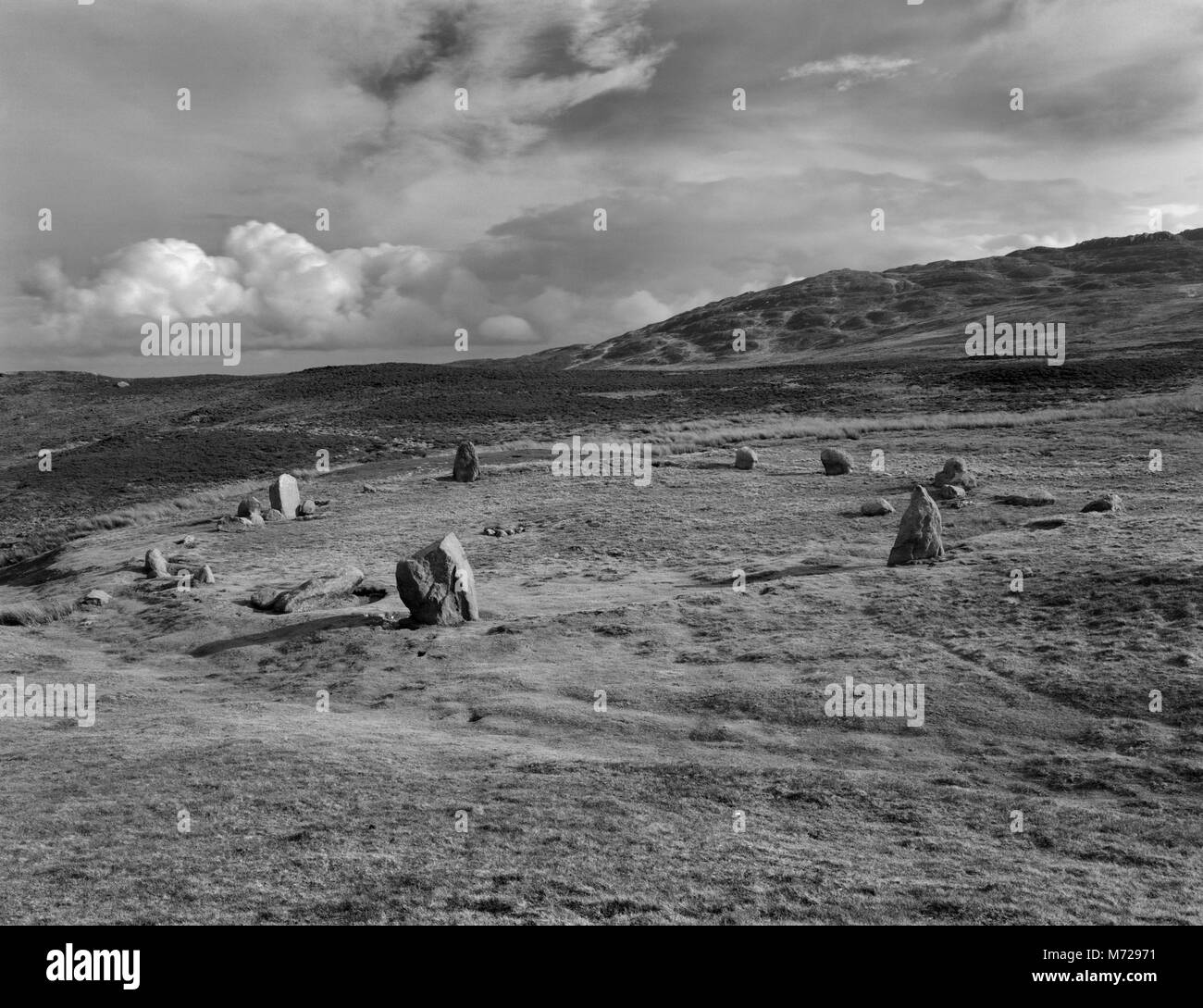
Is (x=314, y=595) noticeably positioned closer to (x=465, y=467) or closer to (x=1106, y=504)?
(x=465, y=467)

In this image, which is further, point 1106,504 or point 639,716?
point 1106,504

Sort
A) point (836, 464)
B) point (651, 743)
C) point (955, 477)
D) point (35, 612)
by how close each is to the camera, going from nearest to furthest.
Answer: point (651, 743)
point (35, 612)
point (955, 477)
point (836, 464)

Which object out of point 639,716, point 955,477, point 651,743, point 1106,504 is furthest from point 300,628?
point 955,477

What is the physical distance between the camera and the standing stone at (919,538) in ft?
88.6

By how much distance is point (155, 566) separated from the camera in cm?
3102

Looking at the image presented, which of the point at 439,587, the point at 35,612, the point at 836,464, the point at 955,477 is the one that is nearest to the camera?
the point at 439,587

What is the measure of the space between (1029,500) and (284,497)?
29.8 m

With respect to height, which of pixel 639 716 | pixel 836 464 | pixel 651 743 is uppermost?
pixel 836 464

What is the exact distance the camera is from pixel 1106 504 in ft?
103

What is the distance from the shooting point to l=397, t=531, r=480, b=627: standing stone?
24.2 meters

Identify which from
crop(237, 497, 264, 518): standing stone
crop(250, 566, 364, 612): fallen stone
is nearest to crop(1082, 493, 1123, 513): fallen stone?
crop(250, 566, 364, 612): fallen stone

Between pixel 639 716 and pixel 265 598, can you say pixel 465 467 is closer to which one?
pixel 265 598

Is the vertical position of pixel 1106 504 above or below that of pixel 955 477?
below

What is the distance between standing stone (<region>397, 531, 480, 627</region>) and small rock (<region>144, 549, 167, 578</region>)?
1106 cm
